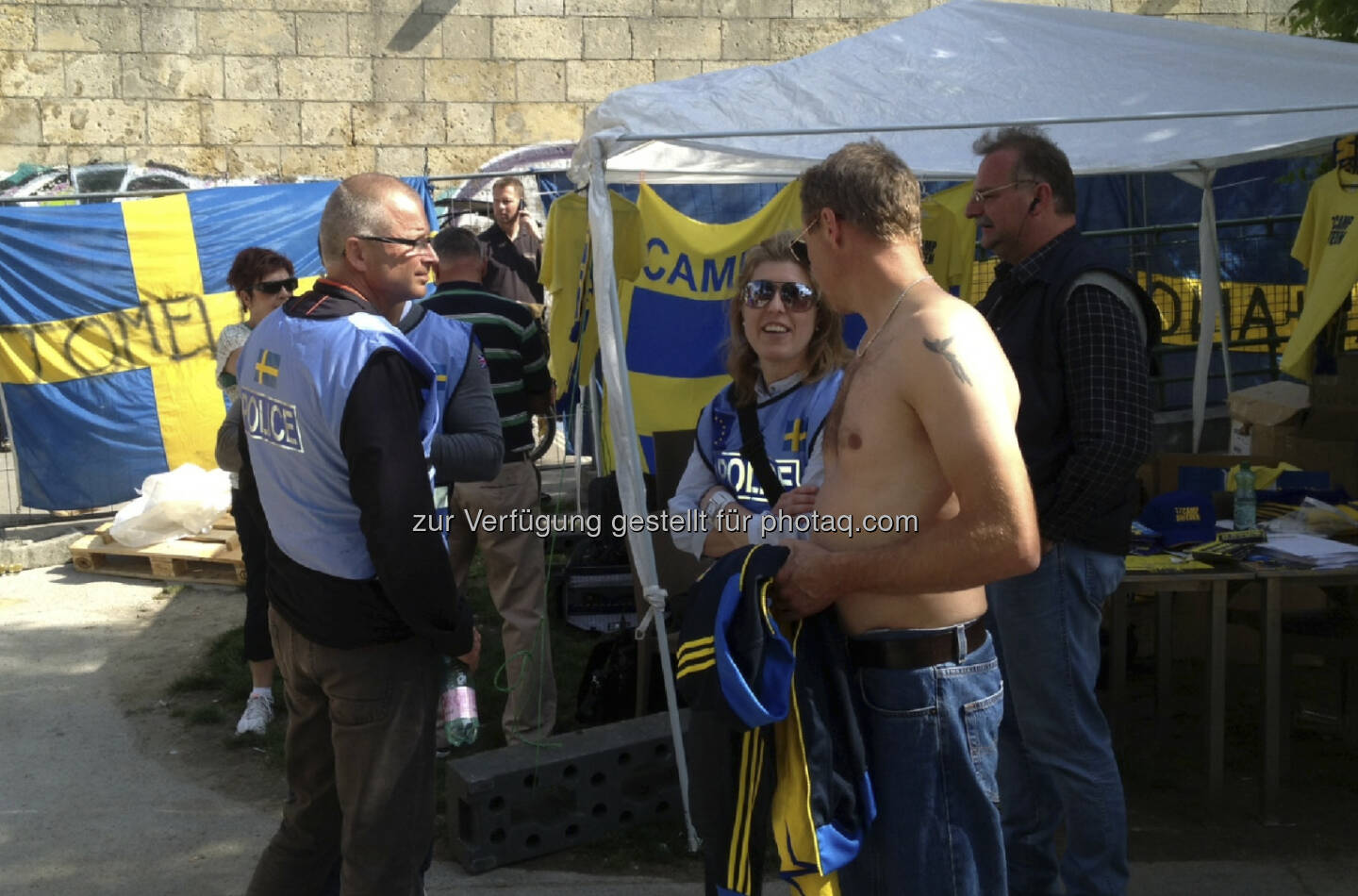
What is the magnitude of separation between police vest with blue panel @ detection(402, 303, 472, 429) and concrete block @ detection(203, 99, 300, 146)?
891 cm

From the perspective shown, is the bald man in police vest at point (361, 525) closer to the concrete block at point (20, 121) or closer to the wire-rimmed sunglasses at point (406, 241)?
the wire-rimmed sunglasses at point (406, 241)

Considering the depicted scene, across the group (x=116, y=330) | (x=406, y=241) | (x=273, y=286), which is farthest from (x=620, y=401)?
(x=116, y=330)

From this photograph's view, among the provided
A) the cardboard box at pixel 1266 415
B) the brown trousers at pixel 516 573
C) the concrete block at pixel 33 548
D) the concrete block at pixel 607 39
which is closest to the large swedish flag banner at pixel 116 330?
the concrete block at pixel 33 548

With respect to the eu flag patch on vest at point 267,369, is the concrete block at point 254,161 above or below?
above

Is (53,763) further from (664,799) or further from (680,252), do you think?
(680,252)

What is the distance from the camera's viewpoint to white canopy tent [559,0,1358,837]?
4.04 metres

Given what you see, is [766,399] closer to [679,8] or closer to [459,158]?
[459,158]

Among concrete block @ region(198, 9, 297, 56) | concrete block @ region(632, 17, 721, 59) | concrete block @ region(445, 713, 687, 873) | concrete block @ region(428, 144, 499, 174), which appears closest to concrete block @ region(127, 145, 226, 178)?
concrete block @ region(198, 9, 297, 56)

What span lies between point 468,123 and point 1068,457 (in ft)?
34.0

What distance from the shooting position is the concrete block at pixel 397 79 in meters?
12.1

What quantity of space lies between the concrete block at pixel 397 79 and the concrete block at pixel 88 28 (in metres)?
2.22

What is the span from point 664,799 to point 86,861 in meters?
1.94

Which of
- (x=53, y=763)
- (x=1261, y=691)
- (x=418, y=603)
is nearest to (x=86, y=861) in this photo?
(x=53, y=763)

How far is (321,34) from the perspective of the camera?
12.0 metres
